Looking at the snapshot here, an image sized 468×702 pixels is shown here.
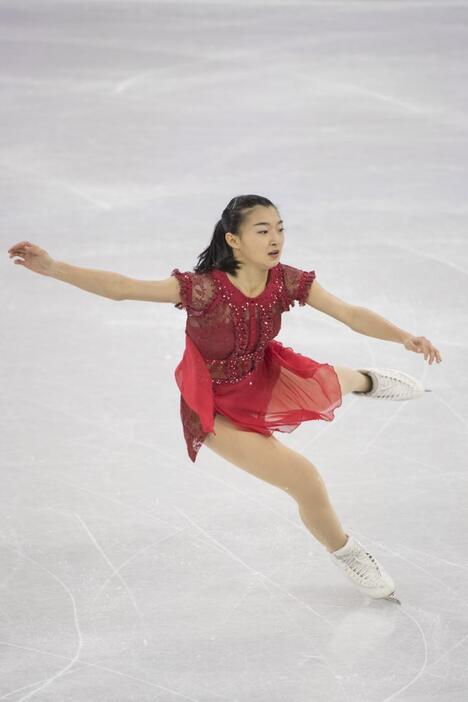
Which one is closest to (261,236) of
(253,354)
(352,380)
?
(253,354)

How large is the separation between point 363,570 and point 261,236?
1.03 m

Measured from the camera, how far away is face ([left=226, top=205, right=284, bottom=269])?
11.9 feet

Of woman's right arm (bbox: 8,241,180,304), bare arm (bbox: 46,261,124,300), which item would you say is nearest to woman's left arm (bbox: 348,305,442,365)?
woman's right arm (bbox: 8,241,180,304)

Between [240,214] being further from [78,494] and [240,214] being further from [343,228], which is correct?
[343,228]

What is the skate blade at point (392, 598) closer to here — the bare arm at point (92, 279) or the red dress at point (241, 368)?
the red dress at point (241, 368)

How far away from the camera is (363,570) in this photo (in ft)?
12.3

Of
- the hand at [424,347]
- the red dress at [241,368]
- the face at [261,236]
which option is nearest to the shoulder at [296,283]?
the red dress at [241,368]

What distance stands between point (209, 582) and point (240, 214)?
112 centimetres

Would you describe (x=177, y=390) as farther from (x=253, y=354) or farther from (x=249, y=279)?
(x=249, y=279)

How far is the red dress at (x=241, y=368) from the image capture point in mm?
3666

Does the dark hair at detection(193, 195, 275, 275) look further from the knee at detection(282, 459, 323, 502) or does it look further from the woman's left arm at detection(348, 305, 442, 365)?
the knee at detection(282, 459, 323, 502)

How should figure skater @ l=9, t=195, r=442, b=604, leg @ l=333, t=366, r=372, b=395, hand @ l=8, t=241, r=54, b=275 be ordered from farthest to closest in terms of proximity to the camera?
leg @ l=333, t=366, r=372, b=395, figure skater @ l=9, t=195, r=442, b=604, hand @ l=8, t=241, r=54, b=275

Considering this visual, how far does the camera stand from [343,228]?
6688 millimetres

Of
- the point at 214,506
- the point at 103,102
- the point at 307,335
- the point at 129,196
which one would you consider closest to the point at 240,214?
the point at 214,506
